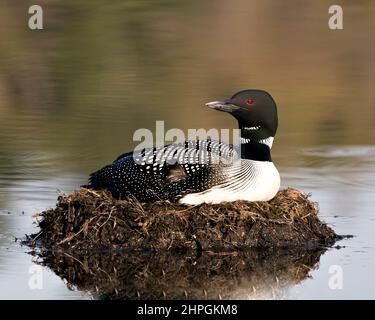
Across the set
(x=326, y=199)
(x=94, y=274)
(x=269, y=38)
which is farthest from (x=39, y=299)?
(x=269, y=38)

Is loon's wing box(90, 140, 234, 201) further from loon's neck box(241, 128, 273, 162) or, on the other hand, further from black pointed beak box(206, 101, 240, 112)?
black pointed beak box(206, 101, 240, 112)

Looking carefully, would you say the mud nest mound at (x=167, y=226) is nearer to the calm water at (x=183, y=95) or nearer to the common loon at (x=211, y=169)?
the common loon at (x=211, y=169)

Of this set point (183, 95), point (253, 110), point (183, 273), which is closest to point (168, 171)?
point (253, 110)

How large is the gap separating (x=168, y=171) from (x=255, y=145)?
68 cm

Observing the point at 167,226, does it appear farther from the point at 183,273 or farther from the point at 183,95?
the point at 183,95

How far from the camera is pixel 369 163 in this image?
10.7 meters

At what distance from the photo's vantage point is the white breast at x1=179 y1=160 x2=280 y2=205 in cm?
778

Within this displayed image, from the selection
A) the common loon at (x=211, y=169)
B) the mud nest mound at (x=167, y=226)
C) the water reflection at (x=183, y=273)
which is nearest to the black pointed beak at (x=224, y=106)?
the common loon at (x=211, y=169)

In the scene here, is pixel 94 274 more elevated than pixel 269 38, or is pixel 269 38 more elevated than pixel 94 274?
pixel 269 38

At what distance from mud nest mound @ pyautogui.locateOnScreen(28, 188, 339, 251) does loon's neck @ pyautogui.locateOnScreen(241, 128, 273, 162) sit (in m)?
0.40

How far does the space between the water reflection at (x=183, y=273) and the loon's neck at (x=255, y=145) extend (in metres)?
0.77

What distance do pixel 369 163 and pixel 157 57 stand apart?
21.9 ft

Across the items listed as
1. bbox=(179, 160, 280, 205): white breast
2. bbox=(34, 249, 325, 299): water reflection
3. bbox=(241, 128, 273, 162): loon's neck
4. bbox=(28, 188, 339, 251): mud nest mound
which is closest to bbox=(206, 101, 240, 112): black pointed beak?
bbox=(241, 128, 273, 162): loon's neck

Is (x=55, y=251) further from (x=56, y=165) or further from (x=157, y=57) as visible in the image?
(x=157, y=57)
